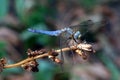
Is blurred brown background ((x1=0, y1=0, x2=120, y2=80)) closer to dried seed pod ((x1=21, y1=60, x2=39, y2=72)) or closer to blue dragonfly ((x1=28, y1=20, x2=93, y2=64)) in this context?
blue dragonfly ((x1=28, y1=20, x2=93, y2=64))

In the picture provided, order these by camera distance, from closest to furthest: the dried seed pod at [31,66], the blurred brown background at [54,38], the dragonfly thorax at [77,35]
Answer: the dried seed pod at [31,66] < the dragonfly thorax at [77,35] < the blurred brown background at [54,38]

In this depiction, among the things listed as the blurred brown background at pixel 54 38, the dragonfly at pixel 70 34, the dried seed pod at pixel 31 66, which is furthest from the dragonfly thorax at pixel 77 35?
the blurred brown background at pixel 54 38

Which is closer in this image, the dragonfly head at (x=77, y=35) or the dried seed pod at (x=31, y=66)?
the dried seed pod at (x=31, y=66)

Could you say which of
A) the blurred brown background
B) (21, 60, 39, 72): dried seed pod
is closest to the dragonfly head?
(21, 60, 39, 72): dried seed pod

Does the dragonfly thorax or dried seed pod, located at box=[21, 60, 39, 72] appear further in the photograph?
the dragonfly thorax

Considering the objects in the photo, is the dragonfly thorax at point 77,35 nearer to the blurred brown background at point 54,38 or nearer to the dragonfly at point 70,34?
the dragonfly at point 70,34

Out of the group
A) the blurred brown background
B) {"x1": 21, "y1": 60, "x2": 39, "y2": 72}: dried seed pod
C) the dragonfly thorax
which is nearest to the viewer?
{"x1": 21, "y1": 60, "x2": 39, "y2": 72}: dried seed pod

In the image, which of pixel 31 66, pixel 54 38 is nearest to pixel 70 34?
pixel 31 66

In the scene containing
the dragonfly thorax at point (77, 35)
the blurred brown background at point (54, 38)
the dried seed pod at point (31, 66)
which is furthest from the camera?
the blurred brown background at point (54, 38)

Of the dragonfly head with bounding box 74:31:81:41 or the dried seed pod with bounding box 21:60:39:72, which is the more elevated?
the dragonfly head with bounding box 74:31:81:41

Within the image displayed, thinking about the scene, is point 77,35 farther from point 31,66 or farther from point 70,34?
point 31,66

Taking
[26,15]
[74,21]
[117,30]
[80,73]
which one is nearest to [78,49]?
[80,73]
